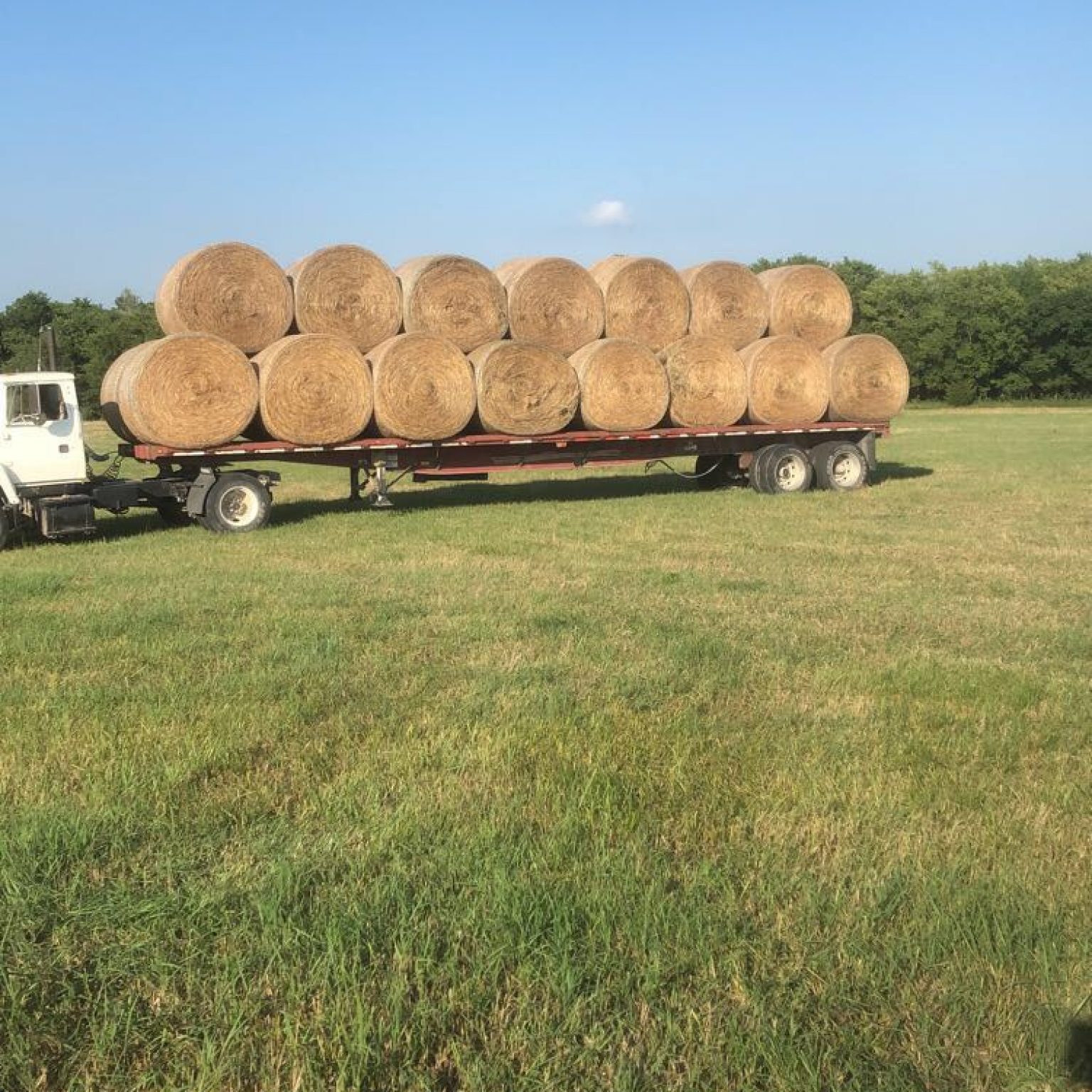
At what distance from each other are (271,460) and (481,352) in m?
3.13

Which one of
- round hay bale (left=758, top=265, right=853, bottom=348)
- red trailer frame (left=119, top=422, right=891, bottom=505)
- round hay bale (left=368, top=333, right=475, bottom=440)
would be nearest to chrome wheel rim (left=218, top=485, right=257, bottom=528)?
red trailer frame (left=119, top=422, right=891, bottom=505)

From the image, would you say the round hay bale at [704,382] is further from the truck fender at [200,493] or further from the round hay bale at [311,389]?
the truck fender at [200,493]

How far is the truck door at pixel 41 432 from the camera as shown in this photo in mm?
12555

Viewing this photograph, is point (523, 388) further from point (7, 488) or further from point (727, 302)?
point (7, 488)

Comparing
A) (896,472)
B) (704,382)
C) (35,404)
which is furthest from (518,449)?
(896,472)

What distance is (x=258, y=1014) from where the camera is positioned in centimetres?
299

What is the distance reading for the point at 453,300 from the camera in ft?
50.1

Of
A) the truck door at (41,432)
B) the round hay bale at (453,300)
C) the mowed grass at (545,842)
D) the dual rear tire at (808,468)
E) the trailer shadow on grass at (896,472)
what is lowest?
the mowed grass at (545,842)

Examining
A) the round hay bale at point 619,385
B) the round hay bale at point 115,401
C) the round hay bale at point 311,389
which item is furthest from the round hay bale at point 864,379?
the round hay bale at point 115,401

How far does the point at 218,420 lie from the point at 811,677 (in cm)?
922

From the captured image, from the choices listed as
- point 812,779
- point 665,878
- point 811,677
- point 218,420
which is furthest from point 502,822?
point 218,420

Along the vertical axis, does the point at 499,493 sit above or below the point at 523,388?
below

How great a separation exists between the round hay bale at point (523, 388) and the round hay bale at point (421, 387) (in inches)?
9.7

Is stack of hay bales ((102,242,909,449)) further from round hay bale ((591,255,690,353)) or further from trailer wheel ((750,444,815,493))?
trailer wheel ((750,444,815,493))
